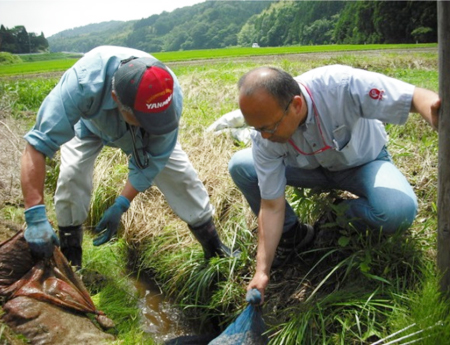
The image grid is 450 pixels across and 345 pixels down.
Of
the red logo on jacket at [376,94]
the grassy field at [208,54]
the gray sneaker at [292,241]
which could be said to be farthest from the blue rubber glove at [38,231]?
the grassy field at [208,54]

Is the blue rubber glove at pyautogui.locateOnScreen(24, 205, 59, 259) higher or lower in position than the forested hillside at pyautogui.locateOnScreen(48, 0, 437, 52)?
higher

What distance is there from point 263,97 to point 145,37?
39.5 metres

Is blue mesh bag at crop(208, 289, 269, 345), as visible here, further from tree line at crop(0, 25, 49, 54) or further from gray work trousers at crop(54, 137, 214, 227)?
tree line at crop(0, 25, 49, 54)

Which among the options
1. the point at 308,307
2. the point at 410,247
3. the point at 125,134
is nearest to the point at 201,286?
the point at 308,307

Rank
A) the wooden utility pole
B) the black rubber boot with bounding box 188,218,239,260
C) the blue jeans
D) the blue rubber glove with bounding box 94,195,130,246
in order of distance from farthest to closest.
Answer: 1. the black rubber boot with bounding box 188,218,239,260
2. the blue rubber glove with bounding box 94,195,130,246
3. the blue jeans
4. the wooden utility pole

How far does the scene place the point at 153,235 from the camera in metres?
3.87

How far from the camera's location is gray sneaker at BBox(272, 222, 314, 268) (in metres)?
3.03

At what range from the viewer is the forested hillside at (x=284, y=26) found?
27703 mm

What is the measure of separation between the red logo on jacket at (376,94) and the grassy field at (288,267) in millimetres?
753

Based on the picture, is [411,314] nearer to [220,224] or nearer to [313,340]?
[313,340]

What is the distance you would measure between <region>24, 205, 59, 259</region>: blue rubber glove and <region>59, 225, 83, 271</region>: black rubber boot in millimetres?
789

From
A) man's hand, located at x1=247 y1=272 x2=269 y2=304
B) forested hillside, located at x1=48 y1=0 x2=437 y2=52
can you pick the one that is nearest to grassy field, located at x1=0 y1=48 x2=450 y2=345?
man's hand, located at x1=247 y1=272 x2=269 y2=304

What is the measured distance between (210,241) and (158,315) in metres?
0.70

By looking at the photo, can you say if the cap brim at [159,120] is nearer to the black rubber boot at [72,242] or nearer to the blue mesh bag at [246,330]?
the blue mesh bag at [246,330]
